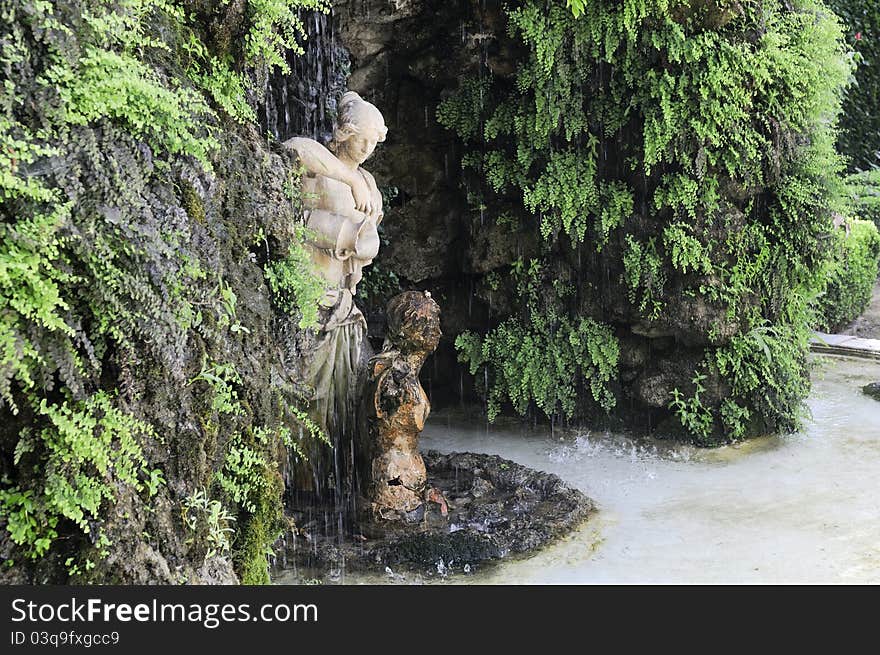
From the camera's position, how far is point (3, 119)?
285cm

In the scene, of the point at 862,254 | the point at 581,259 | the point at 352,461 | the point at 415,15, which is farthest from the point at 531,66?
the point at 862,254

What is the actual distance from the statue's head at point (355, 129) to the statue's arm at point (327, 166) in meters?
0.09

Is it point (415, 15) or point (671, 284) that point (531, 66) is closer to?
point (415, 15)

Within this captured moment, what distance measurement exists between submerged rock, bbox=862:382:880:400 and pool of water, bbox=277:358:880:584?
0.09 m

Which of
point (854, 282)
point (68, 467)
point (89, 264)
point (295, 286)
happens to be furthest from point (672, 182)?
point (68, 467)

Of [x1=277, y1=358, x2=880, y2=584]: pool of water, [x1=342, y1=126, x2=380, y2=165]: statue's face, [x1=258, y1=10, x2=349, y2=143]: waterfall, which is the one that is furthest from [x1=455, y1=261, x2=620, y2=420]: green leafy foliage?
[x1=342, y1=126, x2=380, y2=165]: statue's face

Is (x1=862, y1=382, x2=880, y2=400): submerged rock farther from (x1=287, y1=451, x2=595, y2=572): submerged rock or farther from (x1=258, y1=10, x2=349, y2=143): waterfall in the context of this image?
(x1=258, y1=10, x2=349, y2=143): waterfall

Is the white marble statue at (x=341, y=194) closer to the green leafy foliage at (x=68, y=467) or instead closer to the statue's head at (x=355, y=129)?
the statue's head at (x=355, y=129)

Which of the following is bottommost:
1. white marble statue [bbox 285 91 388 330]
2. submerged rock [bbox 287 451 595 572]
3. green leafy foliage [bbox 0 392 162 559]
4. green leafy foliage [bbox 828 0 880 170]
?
submerged rock [bbox 287 451 595 572]

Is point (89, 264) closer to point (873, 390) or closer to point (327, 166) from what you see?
point (327, 166)

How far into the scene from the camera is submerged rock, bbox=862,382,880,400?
9586mm

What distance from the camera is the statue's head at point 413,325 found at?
6375 mm

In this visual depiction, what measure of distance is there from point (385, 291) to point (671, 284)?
2621mm

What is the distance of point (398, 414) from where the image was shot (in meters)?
6.27
